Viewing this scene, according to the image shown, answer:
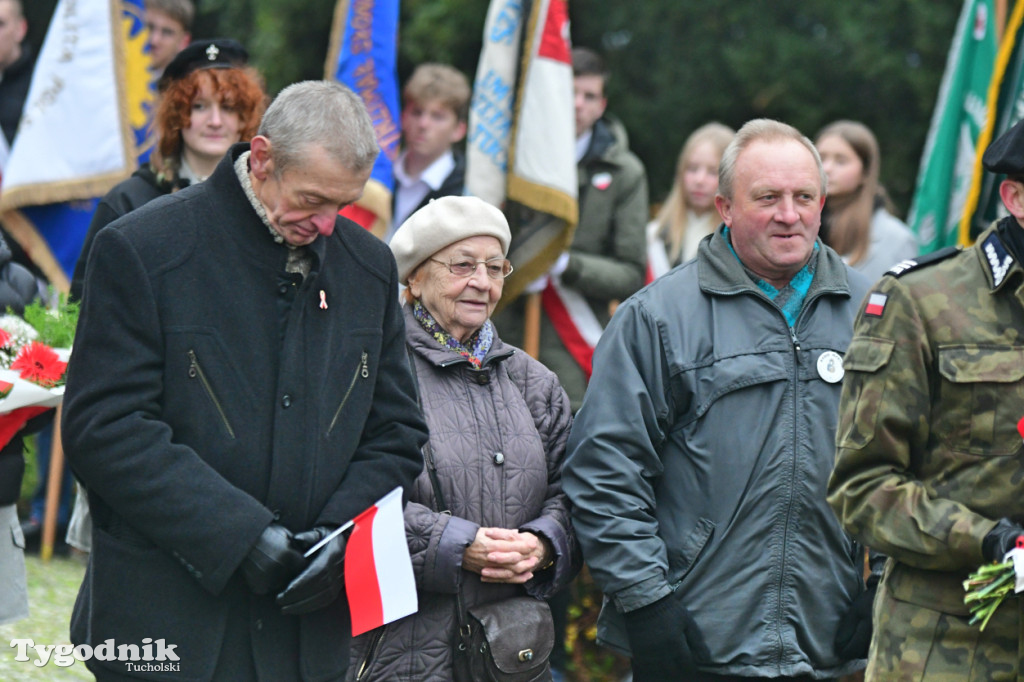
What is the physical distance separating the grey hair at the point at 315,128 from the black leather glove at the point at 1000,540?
1.74m

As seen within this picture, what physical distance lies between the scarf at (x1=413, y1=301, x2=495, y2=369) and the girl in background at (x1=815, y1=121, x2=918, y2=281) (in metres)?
3.14

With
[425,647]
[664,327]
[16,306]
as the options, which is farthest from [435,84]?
[425,647]

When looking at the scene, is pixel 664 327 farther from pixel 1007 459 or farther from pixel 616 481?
pixel 1007 459

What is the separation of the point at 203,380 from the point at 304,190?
0.53 metres

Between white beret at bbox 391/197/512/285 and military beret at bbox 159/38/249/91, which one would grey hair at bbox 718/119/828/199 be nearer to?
white beret at bbox 391/197/512/285

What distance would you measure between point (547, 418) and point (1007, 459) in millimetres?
1507

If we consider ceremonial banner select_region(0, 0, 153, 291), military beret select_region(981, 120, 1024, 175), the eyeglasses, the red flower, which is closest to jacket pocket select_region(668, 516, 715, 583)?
the eyeglasses

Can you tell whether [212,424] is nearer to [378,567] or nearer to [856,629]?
[378,567]

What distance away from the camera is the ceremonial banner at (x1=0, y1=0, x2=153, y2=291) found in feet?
22.8

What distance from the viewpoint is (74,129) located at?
715 cm

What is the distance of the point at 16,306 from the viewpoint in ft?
15.9

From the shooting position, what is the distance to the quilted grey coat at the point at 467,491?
390 cm

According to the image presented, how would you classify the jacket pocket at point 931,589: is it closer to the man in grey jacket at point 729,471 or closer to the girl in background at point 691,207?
the man in grey jacket at point 729,471

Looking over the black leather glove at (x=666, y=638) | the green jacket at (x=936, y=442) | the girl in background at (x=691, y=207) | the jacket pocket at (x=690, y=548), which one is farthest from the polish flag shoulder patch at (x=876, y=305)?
the girl in background at (x=691, y=207)
